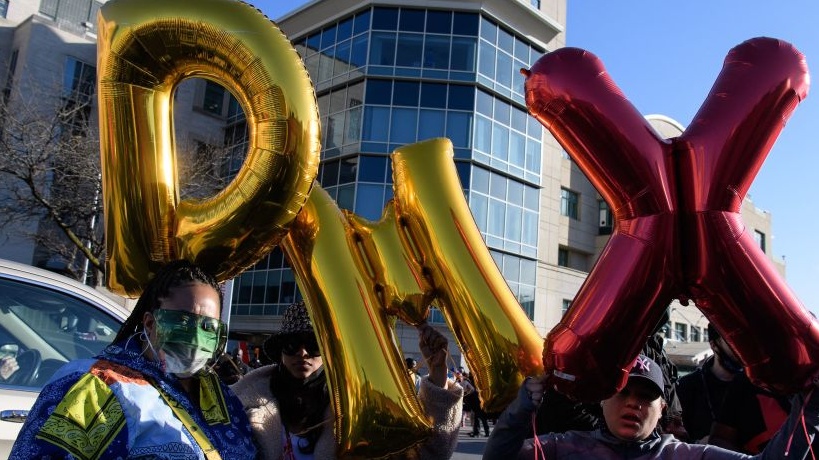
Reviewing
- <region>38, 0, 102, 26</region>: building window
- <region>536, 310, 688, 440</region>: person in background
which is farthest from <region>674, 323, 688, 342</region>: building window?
<region>536, 310, 688, 440</region>: person in background

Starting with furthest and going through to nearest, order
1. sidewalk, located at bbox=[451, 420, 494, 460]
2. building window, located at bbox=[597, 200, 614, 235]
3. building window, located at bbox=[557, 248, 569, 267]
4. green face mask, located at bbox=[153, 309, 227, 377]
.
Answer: building window, located at bbox=[597, 200, 614, 235] < building window, located at bbox=[557, 248, 569, 267] < sidewalk, located at bbox=[451, 420, 494, 460] < green face mask, located at bbox=[153, 309, 227, 377]

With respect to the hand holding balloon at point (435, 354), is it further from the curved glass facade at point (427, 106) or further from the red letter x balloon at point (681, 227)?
the curved glass facade at point (427, 106)

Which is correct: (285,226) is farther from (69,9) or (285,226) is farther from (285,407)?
(69,9)

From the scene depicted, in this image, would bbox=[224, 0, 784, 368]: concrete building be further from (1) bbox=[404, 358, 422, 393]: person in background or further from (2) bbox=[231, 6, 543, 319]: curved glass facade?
(1) bbox=[404, 358, 422, 393]: person in background

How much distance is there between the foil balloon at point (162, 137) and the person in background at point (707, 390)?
1.99 m

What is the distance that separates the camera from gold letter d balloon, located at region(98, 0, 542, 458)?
200 centimetres

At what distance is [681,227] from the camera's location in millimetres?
1873

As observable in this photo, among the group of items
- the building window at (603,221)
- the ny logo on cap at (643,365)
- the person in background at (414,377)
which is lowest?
the person in background at (414,377)

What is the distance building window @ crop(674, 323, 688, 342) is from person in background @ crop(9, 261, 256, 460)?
3436 centimetres

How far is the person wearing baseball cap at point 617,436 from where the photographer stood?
1928 mm

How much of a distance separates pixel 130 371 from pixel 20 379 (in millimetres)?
1458

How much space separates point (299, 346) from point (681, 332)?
3475 cm

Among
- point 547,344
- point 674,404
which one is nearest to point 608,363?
point 547,344

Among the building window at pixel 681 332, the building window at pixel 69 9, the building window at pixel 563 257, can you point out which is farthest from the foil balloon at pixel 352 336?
the building window at pixel 69 9
